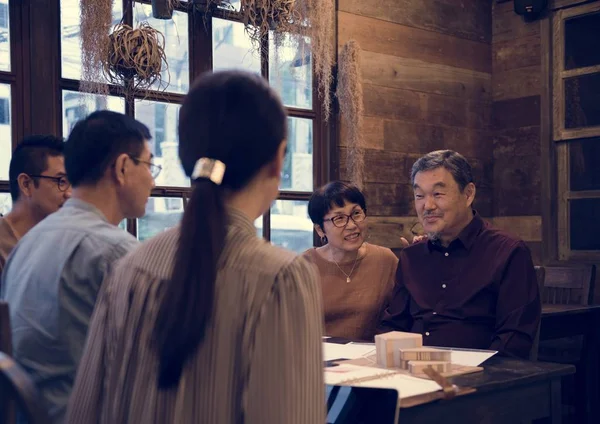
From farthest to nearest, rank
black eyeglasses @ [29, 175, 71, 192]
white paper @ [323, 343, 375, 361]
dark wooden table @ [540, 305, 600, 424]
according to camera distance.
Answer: dark wooden table @ [540, 305, 600, 424] < black eyeglasses @ [29, 175, 71, 192] < white paper @ [323, 343, 375, 361]

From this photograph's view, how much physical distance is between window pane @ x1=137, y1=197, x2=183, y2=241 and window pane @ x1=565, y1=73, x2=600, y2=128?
97.6 inches

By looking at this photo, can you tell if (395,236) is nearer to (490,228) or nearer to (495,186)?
(495,186)

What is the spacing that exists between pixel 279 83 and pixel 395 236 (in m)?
1.12

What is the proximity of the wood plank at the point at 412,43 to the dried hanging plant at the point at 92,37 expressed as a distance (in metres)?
1.47

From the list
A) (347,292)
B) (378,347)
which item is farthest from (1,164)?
(378,347)

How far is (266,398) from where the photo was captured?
1107 millimetres

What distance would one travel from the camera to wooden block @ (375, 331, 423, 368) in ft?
6.65

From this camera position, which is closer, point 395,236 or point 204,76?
point 204,76

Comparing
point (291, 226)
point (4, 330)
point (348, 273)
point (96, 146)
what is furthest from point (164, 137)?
point (4, 330)

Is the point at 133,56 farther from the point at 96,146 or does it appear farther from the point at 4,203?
the point at 96,146

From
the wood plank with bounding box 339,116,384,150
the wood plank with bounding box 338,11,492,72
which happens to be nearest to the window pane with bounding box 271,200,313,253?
the wood plank with bounding box 339,116,384,150

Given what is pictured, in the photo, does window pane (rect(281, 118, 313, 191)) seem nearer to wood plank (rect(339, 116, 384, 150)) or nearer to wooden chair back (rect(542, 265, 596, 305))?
wood plank (rect(339, 116, 384, 150))

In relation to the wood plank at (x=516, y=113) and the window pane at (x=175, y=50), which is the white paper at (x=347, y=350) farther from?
the wood plank at (x=516, y=113)

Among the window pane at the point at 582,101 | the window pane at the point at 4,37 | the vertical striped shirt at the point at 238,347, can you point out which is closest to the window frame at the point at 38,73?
the window pane at the point at 4,37
